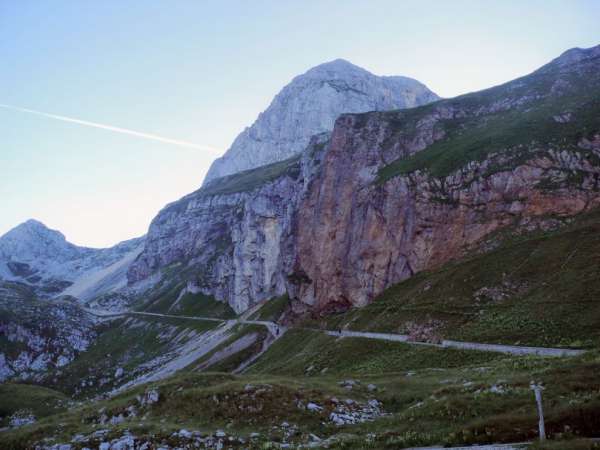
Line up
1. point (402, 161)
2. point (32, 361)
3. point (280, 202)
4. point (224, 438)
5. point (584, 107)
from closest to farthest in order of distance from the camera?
1. point (224, 438)
2. point (584, 107)
3. point (402, 161)
4. point (32, 361)
5. point (280, 202)

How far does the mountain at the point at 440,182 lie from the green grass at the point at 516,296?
797cm

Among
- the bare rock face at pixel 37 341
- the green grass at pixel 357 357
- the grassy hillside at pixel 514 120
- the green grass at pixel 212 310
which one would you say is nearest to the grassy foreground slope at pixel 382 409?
the green grass at pixel 357 357

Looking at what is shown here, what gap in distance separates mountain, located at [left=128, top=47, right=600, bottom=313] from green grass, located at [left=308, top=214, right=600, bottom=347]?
797 cm

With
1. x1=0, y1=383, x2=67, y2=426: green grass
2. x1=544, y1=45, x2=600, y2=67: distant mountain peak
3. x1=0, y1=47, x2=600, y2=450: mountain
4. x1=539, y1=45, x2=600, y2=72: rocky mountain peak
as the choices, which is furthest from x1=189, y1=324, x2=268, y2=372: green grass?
x1=544, y1=45, x2=600, y2=67: distant mountain peak

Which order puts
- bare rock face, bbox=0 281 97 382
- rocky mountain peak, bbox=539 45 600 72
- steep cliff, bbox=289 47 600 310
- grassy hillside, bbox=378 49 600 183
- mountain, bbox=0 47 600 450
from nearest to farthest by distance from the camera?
mountain, bbox=0 47 600 450
steep cliff, bbox=289 47 600 310
grassy hillside, bbox=378 49 600 183
rocky mountain peak, bbox=539 45 600 72
bare rock face, bbox=0 281 97 382

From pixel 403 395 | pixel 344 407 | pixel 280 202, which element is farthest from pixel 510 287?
pixel 280 202

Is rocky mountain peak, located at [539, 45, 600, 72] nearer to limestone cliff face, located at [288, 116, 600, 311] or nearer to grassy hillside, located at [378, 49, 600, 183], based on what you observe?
grassy hillside, located at [378, 49, 600, 183]

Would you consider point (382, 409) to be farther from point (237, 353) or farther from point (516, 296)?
point (237, 353)

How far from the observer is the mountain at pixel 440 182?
80062 mm

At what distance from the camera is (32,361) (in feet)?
506

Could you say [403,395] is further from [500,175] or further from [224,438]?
[500,175]

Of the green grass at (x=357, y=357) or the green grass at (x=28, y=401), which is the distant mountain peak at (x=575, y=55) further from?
the green grass at (x=28, y=401)

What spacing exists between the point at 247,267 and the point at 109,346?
205 feet

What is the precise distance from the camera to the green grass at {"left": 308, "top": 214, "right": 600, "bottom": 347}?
4647 centimetres
